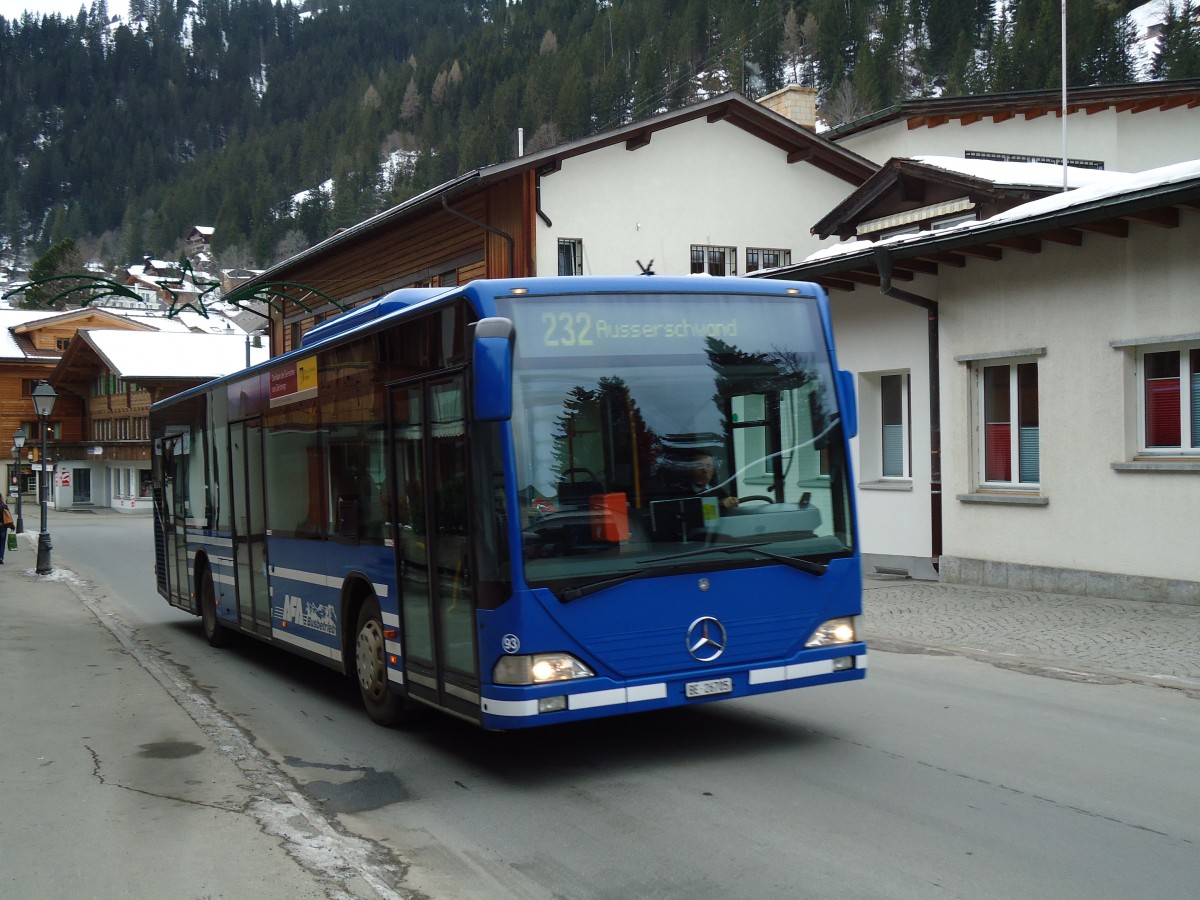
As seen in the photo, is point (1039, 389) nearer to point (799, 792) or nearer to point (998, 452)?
point (998, 452)

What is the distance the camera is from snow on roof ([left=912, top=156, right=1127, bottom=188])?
19.7 metres

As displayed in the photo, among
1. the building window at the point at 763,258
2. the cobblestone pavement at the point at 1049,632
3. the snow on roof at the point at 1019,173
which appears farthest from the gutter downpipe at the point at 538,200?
the cobblestone pavement at the point at 1049,632

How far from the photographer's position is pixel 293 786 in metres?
7.16

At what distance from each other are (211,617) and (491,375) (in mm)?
8813

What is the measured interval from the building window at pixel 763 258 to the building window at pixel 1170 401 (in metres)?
13.8

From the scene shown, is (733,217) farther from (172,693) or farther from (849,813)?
(849,813)

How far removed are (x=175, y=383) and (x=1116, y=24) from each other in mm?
60519

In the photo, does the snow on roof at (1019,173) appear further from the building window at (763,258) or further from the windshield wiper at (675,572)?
the windshield wiper at (675,572)

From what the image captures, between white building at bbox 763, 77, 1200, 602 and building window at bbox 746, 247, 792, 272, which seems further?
building window at bbox 746, 247, 792, 272

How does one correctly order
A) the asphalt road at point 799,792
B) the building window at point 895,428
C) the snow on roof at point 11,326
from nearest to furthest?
1. the asphalt road at point 799,792
2. the building window at point 895,428
3. the snow on roof at point 11,326

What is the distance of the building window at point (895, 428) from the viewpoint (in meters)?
17.4

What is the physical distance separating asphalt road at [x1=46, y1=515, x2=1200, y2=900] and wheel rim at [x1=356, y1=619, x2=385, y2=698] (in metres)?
0.36

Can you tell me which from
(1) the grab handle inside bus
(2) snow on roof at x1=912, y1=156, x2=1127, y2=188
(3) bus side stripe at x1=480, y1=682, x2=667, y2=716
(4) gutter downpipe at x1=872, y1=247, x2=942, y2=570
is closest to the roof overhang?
(4) gutter downpipe at x1=872, y1=247, x2=942, y2=570

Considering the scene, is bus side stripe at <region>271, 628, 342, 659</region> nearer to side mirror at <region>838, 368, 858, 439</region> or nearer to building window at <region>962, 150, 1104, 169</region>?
side mirror at <region>838, 368, 858, 439</region>
